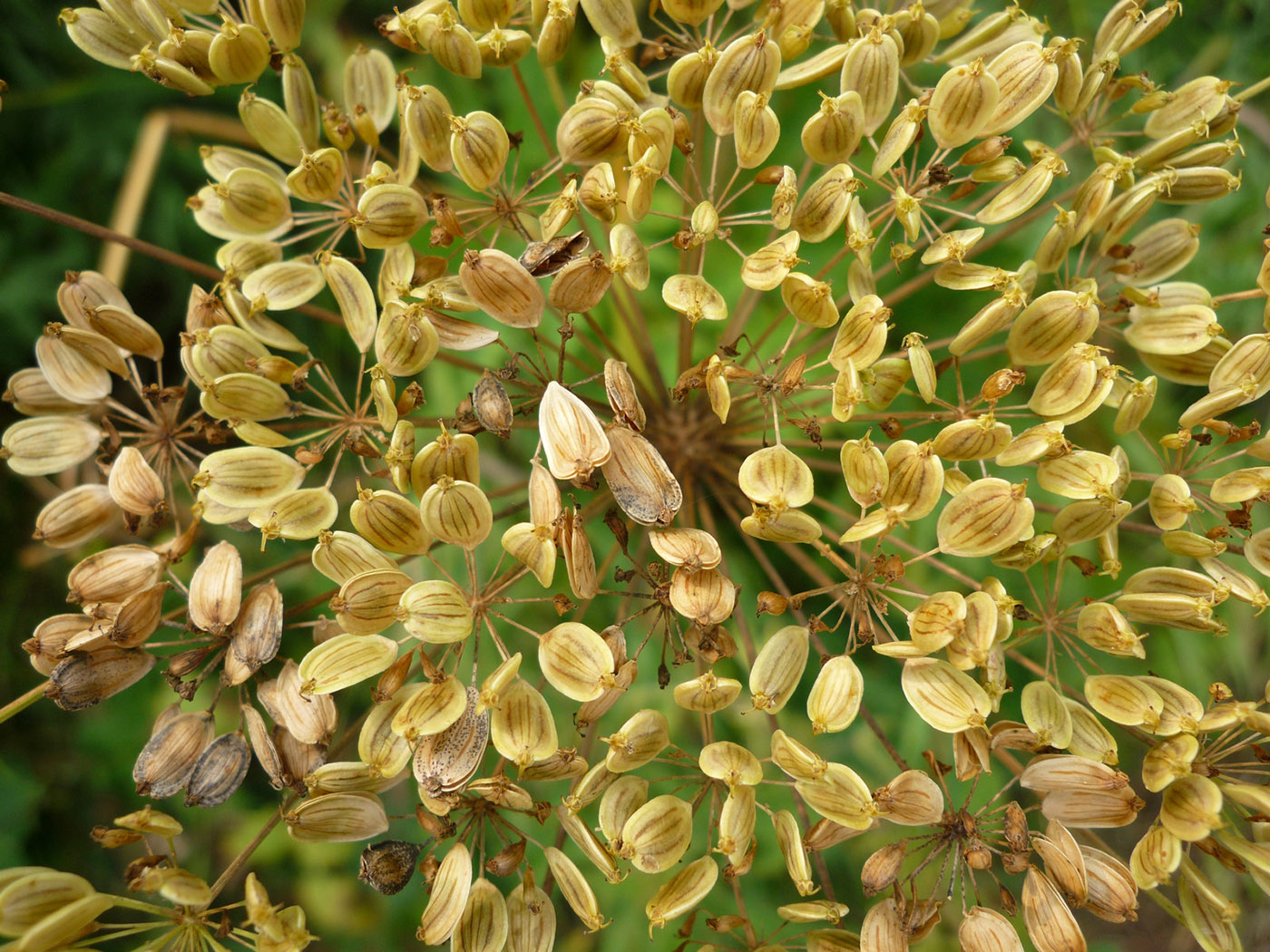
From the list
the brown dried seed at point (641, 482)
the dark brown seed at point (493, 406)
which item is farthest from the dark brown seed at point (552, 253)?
the brown dried seed at point (641, 482)

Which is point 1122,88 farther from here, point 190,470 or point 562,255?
point 190,470

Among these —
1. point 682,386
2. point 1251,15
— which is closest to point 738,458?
point 682,386

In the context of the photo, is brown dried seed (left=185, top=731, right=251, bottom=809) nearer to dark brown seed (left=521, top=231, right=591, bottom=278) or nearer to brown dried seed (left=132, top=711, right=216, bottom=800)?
brown dried seed (left=132, top=711, right=216, bottom=800)

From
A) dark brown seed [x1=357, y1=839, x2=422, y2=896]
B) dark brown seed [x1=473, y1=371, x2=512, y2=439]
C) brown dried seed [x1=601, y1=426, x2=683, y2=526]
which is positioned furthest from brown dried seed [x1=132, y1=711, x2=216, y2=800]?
brown dried seed [x1=601, y1=426, x2=683, y2=526]

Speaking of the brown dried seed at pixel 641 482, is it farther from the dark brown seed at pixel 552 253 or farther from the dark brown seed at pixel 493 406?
the dark brown seed at pixel 552 253

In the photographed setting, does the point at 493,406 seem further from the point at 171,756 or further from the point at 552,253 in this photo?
the point at 171,756

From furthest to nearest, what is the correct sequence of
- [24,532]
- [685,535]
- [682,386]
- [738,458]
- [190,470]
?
[24,532], [738,458], [190,470], [682,386], [685,535]
